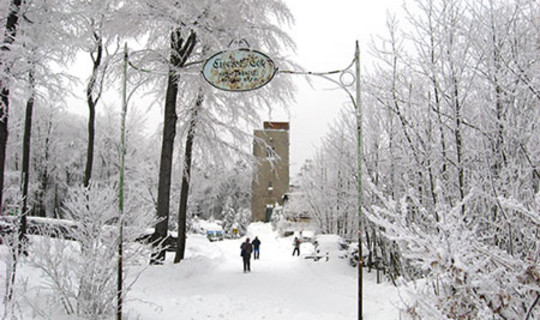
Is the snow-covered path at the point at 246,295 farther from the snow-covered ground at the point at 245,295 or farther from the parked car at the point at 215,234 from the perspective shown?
the parked car at the point at 215,234

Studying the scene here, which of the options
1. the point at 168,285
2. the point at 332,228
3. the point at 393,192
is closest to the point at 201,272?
the point at 168,285

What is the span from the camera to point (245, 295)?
8164 millimetres

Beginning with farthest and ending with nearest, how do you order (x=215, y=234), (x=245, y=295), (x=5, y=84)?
(x=215, y=234) < (x=245, y=295) < (x=5, y=84)

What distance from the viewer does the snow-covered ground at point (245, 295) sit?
6.48 meters

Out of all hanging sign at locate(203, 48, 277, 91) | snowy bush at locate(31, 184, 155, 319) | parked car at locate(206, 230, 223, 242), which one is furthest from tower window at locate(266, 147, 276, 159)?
parked car at locate(206, 230, 223, 242)

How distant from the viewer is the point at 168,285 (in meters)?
8.59

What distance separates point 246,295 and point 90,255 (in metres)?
4.09

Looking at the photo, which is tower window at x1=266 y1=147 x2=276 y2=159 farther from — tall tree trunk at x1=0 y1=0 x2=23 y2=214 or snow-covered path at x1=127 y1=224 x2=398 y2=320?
tall tree trunk at x1=0 y1=0 x2=23 y2=214

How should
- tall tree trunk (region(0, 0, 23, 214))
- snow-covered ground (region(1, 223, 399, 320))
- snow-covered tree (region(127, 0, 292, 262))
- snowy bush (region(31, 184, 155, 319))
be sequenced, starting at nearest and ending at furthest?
snowy bush (region(31, 184, 155, 319)) < snow-covered ground (region(1, 223, 399, 320)) < tall tree trunk (region(0, 0, 23, 214)) < snow-covered tree (region(127, 0, 292, 262))

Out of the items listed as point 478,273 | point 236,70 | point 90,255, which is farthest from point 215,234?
point 478,273

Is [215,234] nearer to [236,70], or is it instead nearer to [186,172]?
[186,172]

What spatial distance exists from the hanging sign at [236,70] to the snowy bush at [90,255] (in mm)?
2433

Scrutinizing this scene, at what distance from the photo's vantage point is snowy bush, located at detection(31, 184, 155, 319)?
5.02m

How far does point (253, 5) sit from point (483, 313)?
8935mm
